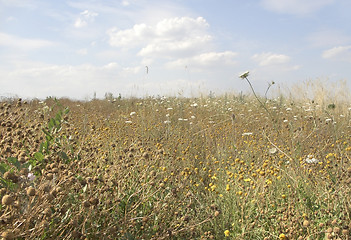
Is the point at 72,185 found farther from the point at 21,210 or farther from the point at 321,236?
the point at 321,236

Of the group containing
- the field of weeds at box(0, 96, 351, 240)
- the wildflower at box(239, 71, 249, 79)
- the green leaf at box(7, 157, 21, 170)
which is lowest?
the field of weeds at box(0, 96, 351, 240)

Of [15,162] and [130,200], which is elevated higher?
[15,162]

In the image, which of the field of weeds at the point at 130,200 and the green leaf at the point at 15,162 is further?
the green leaf at the point at 15,162

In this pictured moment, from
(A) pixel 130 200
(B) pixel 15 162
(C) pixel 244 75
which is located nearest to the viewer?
(B) pixel 15 162

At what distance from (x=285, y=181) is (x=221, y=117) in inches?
203

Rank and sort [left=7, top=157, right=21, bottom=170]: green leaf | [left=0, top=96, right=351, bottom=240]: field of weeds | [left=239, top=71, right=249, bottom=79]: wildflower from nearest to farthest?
[left=0, top=96, right=351, bottom=240]: field of weeds
[left=7, top=157, right=21, bottom=170]: green leaf
[left=239, top=71, right=249, bottom=79]: wildflower

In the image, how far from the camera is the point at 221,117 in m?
8.27

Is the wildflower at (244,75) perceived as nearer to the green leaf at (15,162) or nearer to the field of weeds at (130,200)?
the field of weeds at (130,200)

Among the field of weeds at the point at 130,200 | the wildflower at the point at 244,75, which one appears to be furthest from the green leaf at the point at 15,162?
the wildflower at the point at 244,75

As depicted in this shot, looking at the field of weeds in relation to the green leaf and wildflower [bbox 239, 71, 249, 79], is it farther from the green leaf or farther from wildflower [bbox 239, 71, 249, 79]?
wildflower [bbox 239, 71, 249, 79]

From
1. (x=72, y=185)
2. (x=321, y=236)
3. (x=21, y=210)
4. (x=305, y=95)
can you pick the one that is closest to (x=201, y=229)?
(x=321, y=236)

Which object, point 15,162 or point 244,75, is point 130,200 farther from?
point 244,75

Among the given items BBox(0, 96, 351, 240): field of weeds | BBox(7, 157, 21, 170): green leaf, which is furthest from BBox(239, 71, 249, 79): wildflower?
BBox(7, 157, 21, 170): green leaf

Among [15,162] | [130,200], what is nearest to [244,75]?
[130,200]
